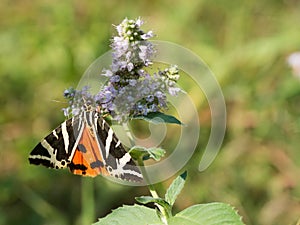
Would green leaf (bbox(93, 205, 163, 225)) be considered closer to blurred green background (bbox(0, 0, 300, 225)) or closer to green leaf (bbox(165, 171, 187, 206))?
green leaf (bbox(165, 171, 187, 206))

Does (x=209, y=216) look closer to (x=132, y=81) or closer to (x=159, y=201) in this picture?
(x=159, y=201)

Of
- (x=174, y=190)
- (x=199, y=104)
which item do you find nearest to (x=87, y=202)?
(x=199, y=104)

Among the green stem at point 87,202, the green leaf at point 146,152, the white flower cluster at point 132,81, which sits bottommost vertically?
the green leaf at point 146,152

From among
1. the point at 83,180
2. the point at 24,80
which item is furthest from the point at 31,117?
the point at 83,180

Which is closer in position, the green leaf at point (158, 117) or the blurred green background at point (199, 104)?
the green leaf at point (158, 117)

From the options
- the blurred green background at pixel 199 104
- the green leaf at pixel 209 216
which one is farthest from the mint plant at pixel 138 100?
the blurred green background at pixel 199 104

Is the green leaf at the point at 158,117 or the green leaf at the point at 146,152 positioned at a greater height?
the green leaf at the point at 158,117

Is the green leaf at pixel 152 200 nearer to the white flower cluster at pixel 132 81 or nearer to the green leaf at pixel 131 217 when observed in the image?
the green leaf at pixel 131 217
